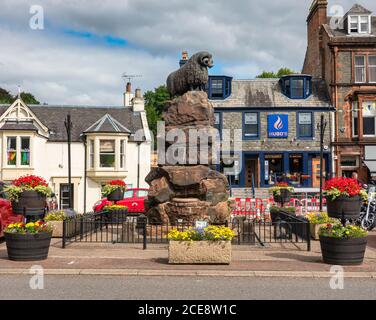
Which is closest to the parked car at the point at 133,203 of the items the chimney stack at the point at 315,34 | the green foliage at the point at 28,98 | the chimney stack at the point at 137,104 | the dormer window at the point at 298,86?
the chimney stack at the point at 137,104

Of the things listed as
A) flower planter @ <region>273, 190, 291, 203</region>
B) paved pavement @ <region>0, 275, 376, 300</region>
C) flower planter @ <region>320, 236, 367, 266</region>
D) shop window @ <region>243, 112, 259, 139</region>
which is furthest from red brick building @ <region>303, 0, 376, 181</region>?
paved pavement @ <region>0, 275, 376, 300</region>

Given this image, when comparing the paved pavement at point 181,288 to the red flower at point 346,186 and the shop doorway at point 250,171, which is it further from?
the shop doorway at point 250,171

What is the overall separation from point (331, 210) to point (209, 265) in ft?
11.9

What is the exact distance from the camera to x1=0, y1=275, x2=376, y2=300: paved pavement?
749 centimetres

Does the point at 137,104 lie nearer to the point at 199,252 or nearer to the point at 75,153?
the point at 75,153

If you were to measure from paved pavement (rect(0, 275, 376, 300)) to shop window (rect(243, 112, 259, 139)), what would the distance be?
89.4ft

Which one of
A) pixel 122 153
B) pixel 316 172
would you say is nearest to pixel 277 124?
pixel 316 172

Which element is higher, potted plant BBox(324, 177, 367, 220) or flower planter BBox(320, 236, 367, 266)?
potted plant BBox(324, 177, 367, 220)

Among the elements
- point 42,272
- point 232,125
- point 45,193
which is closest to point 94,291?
point 42,272

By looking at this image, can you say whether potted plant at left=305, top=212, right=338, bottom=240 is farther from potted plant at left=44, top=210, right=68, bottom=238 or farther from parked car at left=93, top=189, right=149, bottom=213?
parked car at left=93, top=189, right=149, bottom=213

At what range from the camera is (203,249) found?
396 inches

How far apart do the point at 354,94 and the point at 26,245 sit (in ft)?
98.7

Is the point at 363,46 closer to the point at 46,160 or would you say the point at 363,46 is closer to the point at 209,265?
the point at 46,160

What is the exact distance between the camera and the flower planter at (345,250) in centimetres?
996
